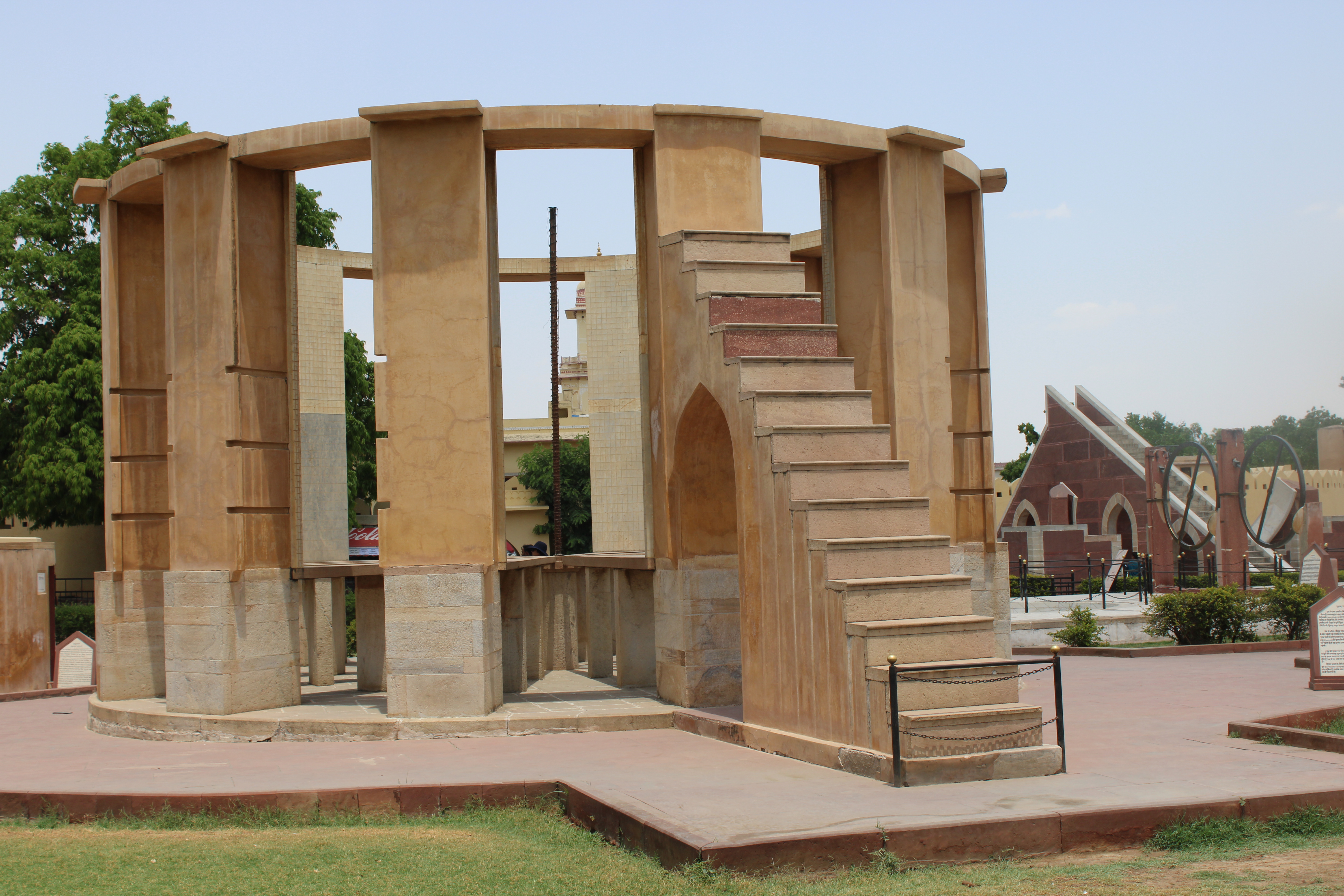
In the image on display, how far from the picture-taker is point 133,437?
1399 cm

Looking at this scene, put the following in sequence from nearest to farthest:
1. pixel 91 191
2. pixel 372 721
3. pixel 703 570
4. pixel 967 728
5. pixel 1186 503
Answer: pixel 967 728, pixel 372 721, pixel 703 570, pixel 91 191, pixel 1186 503

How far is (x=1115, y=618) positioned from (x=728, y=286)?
13.1 meters

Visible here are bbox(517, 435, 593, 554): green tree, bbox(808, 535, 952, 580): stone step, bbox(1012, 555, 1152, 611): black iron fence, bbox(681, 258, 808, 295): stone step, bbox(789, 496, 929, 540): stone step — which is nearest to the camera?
bbox(808, 535, 952, 580): stone step

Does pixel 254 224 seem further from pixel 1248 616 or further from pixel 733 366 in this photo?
pixel 1248 616

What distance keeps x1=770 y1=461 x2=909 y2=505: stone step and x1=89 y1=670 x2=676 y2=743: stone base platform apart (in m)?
3.03

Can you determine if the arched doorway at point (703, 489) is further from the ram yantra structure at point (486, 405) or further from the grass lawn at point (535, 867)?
the grass lawn at point (535, 867)

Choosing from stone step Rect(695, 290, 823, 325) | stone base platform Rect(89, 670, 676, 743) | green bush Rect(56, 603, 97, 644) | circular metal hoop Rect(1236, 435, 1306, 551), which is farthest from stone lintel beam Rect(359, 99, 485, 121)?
circular metal hoop Rect(1236, 435, 1306, 551)

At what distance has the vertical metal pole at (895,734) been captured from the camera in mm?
7953

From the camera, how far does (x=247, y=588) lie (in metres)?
12.2

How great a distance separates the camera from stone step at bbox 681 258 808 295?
11.2 metres

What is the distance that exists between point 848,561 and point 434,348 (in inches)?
192

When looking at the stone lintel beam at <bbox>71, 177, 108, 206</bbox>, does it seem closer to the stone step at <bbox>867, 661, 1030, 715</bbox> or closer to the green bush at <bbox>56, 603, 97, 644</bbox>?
the stone step at <bbox>867, 661, 1030, 715</bbox>

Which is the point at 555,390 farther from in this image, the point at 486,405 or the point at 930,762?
the point at 930,762

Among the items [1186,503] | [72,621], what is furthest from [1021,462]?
[72,621]
